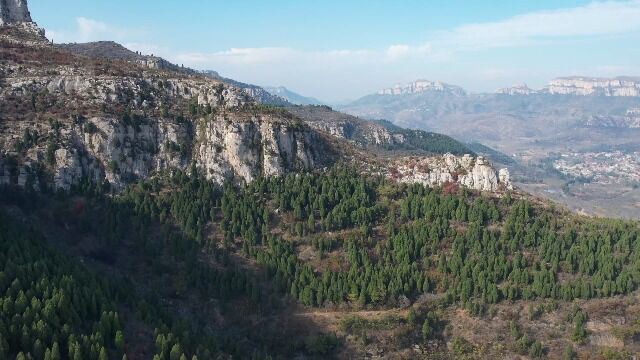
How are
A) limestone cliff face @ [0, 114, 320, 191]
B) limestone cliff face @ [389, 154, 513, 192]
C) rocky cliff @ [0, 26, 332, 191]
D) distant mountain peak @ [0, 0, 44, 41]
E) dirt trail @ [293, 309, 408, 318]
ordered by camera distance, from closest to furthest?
dirt trail @ [293, 309, 408, 318] < limestone cliff face @ [0, 114, 320, 191] < rocky cliff @ [0, 26, 332, 191] < limestone cliff face @ [389, 154, 513, 192] < distant mountain peak @ [0, 0, 44, 41]

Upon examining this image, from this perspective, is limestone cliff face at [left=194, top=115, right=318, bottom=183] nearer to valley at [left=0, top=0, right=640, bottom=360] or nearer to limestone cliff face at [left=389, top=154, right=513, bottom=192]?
valley at [left=0, top=0, right=640, bottom=360]

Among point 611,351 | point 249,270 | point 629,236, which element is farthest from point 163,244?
point 629,236

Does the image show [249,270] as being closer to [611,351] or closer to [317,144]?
[317,144]

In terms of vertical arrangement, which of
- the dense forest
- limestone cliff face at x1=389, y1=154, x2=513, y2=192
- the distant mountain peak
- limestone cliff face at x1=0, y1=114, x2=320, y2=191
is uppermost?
the distant mountain peak

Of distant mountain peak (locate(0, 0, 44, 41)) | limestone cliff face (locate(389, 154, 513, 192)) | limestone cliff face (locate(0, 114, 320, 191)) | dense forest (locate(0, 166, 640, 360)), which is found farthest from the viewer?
distant mountain peak (locate(0, 0, 44, 41))

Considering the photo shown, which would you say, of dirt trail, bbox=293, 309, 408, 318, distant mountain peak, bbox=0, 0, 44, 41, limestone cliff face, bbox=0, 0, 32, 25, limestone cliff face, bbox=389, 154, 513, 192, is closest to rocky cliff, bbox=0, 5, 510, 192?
limestone cliff face, bbox=389, 154, 513, 192

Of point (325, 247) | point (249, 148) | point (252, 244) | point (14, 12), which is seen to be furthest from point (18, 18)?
point (325, 247)

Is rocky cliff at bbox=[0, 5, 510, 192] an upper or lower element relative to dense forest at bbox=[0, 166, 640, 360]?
upper
